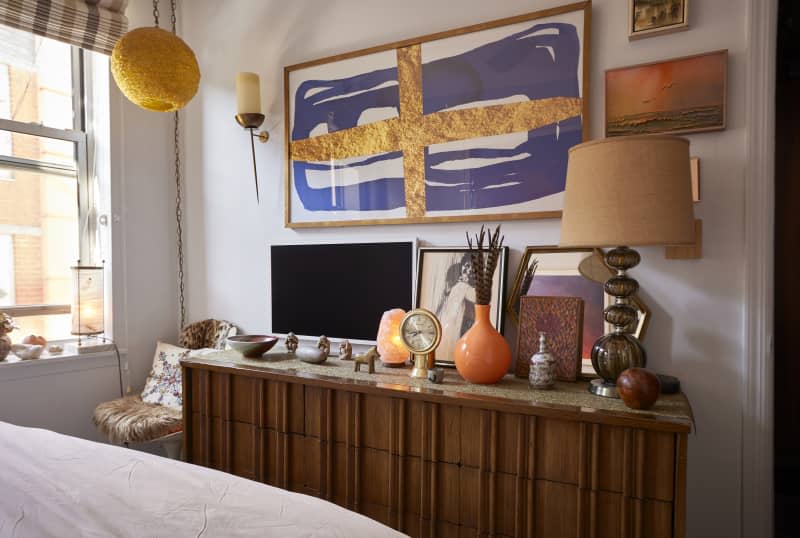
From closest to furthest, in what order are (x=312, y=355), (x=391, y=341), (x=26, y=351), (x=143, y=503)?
(x=143, y=503)
(x=391, y=341)
(x=312, y=355)
(x=26, y=351)

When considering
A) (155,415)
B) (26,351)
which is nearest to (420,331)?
(155,415)

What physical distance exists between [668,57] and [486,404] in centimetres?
144

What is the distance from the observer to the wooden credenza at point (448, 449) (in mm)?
1466

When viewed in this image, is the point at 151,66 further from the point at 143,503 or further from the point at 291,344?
the point at 143,503

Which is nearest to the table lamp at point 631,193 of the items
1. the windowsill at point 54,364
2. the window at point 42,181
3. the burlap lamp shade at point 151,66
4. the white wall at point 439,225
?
the white wall at point 439,225

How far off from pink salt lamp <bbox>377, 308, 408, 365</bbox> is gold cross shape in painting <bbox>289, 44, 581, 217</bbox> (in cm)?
51

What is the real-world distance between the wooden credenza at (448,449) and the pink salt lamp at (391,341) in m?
0.10

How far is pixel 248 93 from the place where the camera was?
8.76 ft

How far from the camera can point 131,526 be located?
90cm

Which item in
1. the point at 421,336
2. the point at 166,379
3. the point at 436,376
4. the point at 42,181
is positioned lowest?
the point at 166,379

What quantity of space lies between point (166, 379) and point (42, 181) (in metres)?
1.36

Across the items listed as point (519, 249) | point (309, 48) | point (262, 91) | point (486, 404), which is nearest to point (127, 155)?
point (262, 91)

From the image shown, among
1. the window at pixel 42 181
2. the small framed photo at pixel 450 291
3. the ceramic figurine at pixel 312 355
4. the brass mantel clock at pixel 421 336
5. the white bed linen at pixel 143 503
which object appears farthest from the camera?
the window at pixel 42 181

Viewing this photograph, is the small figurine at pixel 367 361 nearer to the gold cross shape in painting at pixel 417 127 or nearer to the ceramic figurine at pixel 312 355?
the ceramic figurine at pixel 312 355
